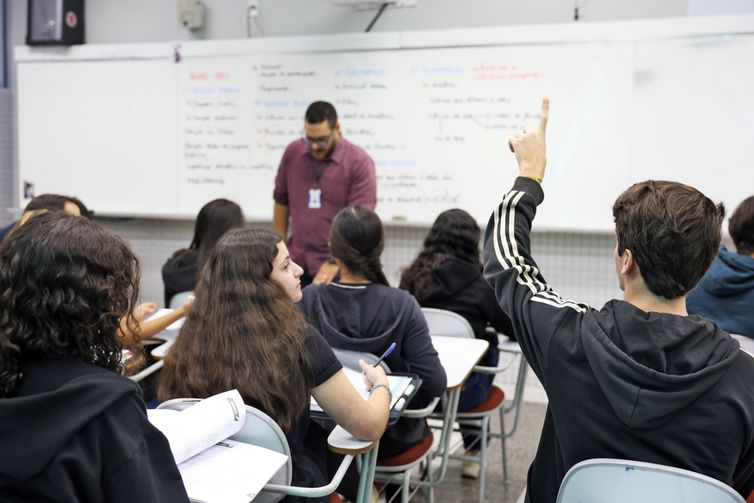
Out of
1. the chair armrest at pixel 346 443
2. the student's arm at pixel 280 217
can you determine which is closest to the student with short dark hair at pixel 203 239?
the student's arm at pixel 280 217

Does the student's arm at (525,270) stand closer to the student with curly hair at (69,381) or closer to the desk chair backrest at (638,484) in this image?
the desk chair backrest at (638,484)

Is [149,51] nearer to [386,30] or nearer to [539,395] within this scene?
[386,30]

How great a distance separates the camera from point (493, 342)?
112 inches

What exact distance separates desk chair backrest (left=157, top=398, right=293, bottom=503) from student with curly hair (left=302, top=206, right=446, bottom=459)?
2.09ft

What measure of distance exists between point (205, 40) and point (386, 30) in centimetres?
120

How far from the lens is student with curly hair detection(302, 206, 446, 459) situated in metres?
2.12

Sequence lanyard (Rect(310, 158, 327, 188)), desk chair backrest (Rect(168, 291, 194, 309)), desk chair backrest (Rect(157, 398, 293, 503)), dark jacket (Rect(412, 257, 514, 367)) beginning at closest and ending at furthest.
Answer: desk chair backrest (Rect(157, 398, 293, 503))
dark jacket (Rect(412, 257, 514, 367))
desk chair backrest (Rect(168, 291, 194, 309))
lanyard (Rect(310, 158, 327, 188))

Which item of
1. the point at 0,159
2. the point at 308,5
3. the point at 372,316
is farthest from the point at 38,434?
the point at 0,159

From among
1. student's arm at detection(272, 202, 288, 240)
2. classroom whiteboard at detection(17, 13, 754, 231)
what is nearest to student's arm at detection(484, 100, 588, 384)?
classroom whiteboard at detection(17, 13, 754, 231)

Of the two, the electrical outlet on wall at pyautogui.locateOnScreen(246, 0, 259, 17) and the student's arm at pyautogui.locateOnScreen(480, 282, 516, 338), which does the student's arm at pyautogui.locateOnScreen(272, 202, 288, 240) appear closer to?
the electrical outlet on wall at pyautogui.locateOnScreen(246, 0, 259, 17)

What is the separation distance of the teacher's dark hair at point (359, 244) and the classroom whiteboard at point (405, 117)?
6.63 feet

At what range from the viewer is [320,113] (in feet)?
11.9

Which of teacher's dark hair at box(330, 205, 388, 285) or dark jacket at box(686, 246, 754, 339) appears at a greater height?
teacher's dark hair at box(330, 205, 388, 285)

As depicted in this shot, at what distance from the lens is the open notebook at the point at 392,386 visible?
1830 millimetres
